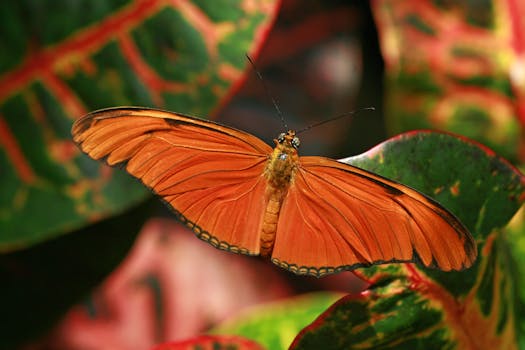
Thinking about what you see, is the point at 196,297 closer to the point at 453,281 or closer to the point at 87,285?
the point at 87,285

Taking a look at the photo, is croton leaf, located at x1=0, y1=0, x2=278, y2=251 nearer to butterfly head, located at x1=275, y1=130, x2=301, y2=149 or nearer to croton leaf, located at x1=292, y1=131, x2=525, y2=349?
butterfly head, located at x1=275, y1=130, x2=301, y2=149

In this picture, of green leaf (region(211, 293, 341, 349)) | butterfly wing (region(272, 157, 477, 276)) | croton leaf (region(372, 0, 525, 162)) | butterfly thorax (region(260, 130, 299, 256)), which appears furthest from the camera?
croton leaf (region(372, 0, 525, 162))

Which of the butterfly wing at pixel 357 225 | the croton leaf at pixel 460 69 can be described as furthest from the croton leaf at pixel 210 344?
the croton leaf at pixel 460 69

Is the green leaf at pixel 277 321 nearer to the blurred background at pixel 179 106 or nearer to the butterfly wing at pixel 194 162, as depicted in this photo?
the blurred background at pixel 179 106

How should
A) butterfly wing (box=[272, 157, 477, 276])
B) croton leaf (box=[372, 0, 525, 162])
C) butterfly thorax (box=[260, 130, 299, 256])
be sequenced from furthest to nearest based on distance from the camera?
croton leaf (box=[372, 0, 525, 162])
butterfly thorax (box=[260, 130, 299, 256])
butterfly wing (box=[272, 157, 477, 276])

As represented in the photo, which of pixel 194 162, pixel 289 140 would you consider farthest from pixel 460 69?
pixel 194 162

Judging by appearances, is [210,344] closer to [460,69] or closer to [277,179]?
[277,179]

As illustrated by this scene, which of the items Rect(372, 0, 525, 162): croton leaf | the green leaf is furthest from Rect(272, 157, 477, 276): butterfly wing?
Rect(372, 0, 525, 162): croton leaf
